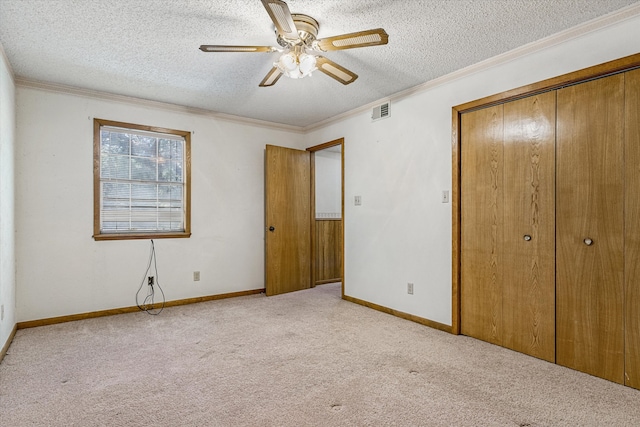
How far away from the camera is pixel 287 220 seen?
4.92 m

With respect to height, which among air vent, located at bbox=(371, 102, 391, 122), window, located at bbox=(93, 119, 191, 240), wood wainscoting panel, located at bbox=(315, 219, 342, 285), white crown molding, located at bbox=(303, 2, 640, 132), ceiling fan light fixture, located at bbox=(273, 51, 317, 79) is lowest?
wood wainscoting panel, located at bbox=(315, 219, 342, 285)

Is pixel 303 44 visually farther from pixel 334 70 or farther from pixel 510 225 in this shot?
pixel 510 225

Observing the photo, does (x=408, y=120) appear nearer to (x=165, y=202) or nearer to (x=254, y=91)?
(x=254, y=91)

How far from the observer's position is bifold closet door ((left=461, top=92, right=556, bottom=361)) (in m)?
2.58

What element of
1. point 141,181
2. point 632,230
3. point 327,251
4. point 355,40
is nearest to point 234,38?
point 355,40

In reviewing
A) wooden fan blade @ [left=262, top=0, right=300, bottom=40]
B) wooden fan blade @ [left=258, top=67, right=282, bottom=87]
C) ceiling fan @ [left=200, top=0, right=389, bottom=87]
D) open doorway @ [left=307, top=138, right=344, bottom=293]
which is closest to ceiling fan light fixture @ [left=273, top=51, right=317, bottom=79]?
ceiling fan @ [left=200, top=0, right=389, bottom=87]

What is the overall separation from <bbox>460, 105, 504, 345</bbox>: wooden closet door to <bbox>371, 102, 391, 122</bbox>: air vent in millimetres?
979

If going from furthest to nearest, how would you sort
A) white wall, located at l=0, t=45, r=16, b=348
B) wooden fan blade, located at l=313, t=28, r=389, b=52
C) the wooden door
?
the wooden door
white wall, located at l=0, t=45, r=16, b=348
wooden fan blade, located at l=313, t=28, r=389, b=52

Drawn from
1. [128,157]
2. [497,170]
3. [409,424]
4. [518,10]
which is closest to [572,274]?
[497,170]

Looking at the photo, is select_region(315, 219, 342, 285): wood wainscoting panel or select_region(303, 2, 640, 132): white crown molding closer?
select_region(303, 2, 640, 132): white crown molding

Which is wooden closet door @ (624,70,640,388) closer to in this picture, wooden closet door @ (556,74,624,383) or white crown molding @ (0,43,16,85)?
wooden closet door @ (556,74,624,383)

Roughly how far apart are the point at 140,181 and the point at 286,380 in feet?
9.94

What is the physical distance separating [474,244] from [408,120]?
1.50 meters

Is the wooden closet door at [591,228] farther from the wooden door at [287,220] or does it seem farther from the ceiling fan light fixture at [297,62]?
the wooden door at [287,220]
